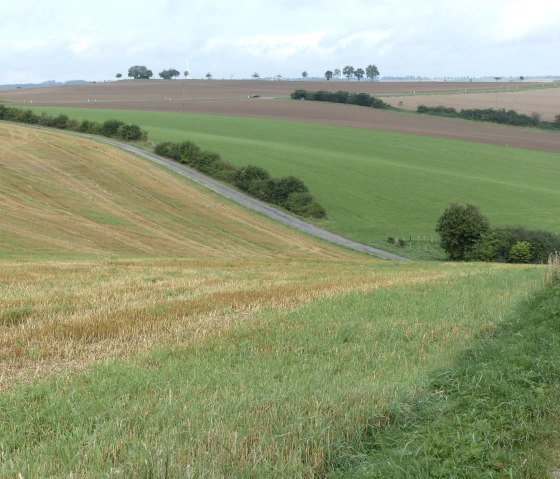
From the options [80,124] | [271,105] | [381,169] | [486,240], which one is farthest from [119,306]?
[271,105]

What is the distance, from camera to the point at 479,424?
5660mm

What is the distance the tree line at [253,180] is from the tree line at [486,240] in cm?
1311

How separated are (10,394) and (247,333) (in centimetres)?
371

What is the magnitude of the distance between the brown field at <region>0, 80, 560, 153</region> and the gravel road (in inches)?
1710

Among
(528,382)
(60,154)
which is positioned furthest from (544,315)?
(60,154)

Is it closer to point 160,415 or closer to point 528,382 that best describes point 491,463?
point 528,382

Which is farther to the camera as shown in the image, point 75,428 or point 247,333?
point 247,333

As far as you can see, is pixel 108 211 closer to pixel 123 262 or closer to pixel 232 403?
pixel 123 262

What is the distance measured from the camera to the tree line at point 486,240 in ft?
162

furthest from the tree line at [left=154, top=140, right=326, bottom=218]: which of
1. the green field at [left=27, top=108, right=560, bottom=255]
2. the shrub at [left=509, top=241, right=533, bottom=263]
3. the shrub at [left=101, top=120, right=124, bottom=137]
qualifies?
the shrub at [left=509, top=241, right=533, bottom=263]

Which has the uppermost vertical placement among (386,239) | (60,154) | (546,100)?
(546,100)

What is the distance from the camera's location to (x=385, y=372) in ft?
23.8

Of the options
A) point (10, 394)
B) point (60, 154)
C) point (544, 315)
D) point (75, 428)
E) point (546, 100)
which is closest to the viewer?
point (75, 428)

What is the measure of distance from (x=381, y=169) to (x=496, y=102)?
74.4 meters
